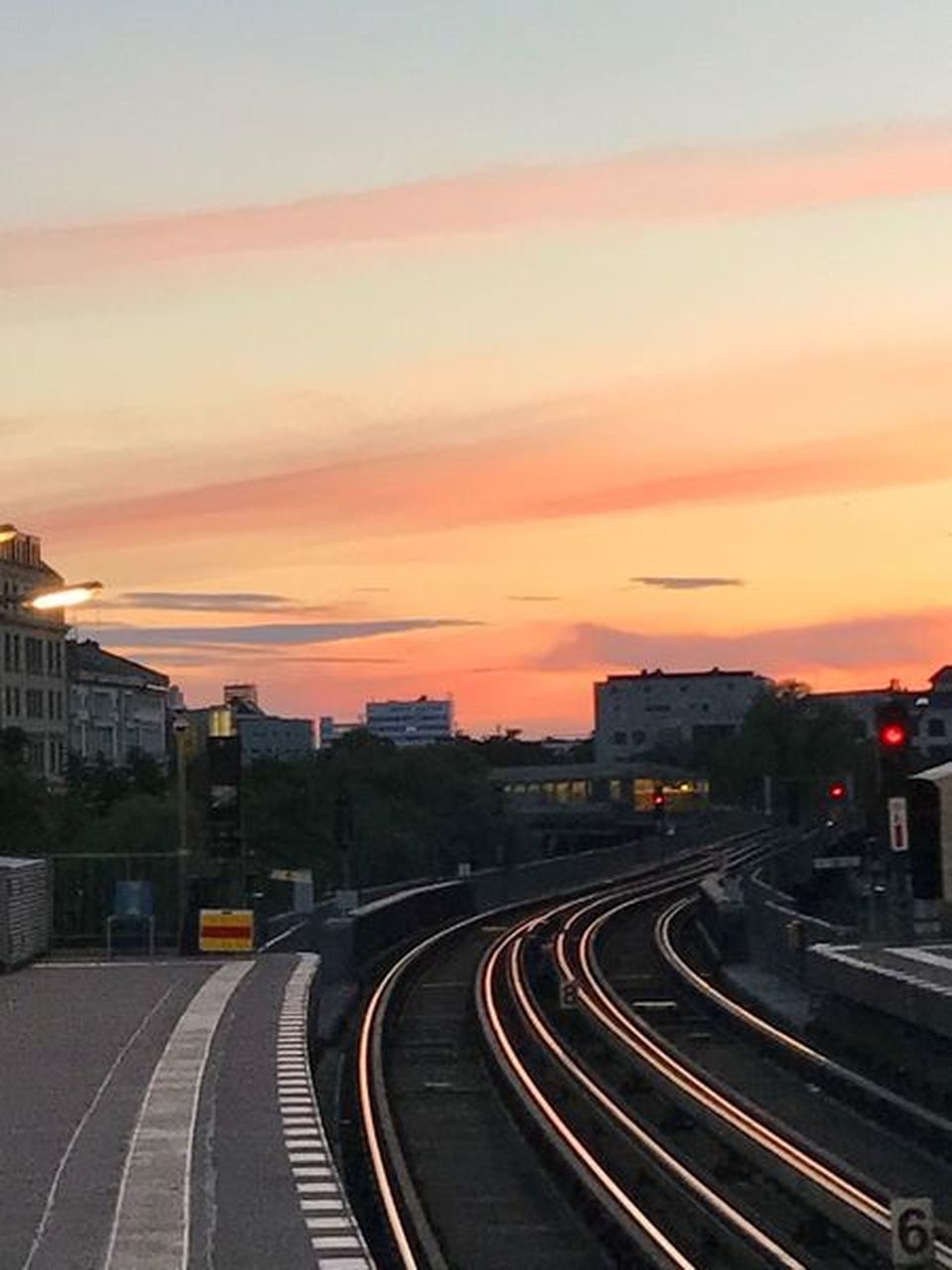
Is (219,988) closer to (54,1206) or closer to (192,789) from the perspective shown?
(54,1206)

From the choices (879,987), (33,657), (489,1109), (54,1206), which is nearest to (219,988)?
(489,1109)

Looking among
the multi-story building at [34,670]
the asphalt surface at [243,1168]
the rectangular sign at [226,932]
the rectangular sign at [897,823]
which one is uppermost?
the multi-story building at [34,670]

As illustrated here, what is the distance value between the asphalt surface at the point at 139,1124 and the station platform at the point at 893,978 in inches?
297

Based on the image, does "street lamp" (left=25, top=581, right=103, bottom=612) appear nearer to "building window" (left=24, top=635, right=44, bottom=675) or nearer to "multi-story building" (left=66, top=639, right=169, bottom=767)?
"building window" (left=24, top=635, right=44, bottom=675)

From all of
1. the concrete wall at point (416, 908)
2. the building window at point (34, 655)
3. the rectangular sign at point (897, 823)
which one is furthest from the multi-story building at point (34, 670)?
the rectangular sign at point (897, 823)

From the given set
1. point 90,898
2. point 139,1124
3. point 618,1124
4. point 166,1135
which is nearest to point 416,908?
point 90,898

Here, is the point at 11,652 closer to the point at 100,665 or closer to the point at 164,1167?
the point at 100,665

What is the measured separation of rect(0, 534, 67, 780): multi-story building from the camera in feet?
381

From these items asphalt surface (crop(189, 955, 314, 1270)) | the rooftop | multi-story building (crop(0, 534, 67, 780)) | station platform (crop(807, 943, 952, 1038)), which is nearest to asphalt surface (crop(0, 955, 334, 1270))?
asphalt surface (crop(189, 955, 314, 1270))

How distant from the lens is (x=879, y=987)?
33156 millimetres

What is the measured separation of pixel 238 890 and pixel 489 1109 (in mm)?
16708

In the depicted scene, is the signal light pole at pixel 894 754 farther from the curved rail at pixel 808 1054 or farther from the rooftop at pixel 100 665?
the rooftop at pixel 100 665

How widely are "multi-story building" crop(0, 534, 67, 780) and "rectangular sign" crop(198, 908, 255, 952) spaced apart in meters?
65.2

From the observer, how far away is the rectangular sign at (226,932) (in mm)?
45375
